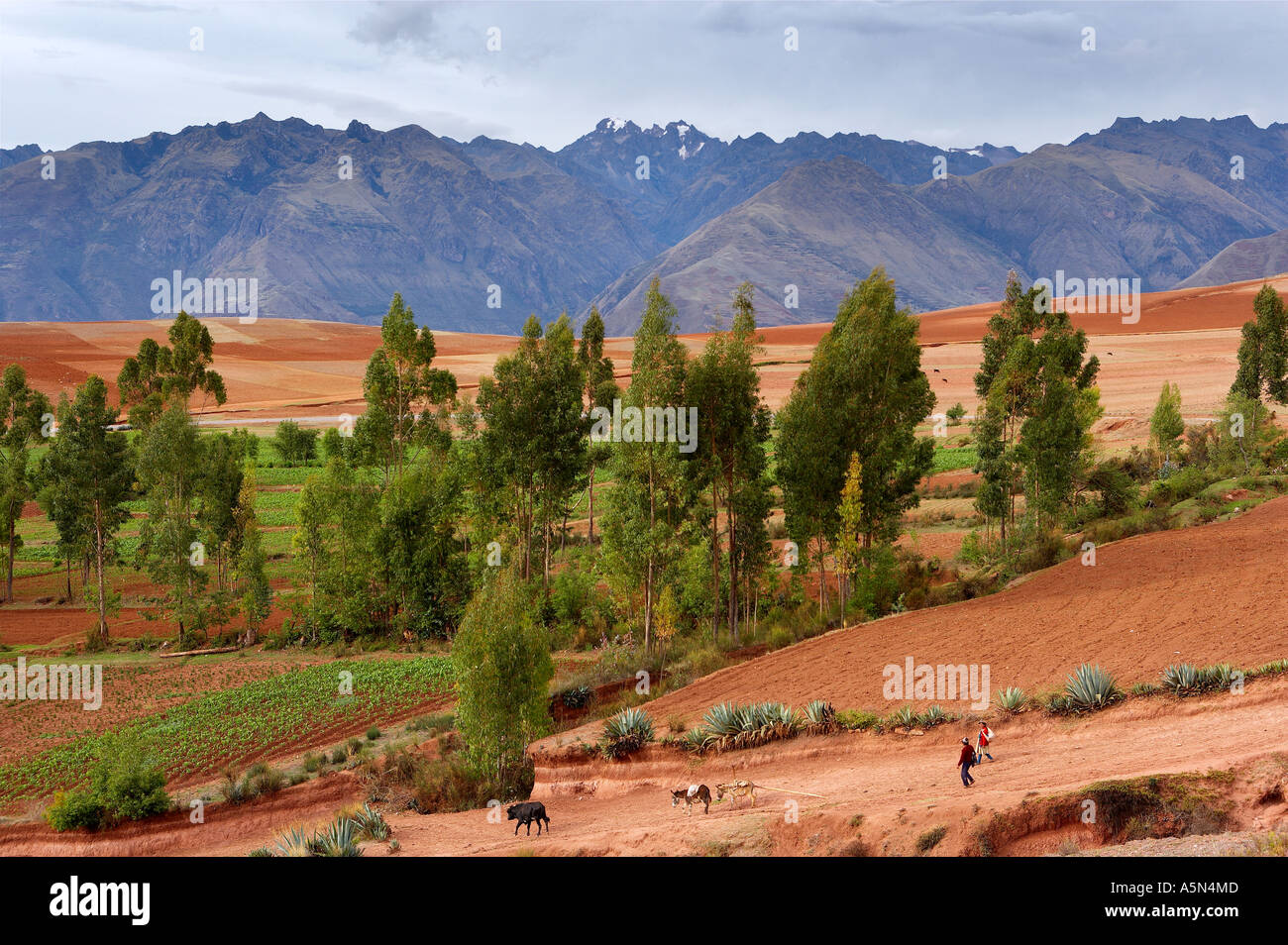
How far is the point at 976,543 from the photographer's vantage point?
4184 cm

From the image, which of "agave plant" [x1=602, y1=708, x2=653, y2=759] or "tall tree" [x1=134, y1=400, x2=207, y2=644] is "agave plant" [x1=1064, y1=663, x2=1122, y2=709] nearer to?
"agave plant" [x1=602, y1=708, x2=653, y2=759]

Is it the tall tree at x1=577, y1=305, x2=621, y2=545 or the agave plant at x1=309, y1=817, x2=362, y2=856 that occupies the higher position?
the tall tree at x1=577, y1=305, x2=621, y2=545

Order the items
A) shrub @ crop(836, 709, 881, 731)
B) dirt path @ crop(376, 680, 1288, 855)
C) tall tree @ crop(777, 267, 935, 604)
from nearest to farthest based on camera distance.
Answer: dirt path @ crop(376, 680, 1288, 855) → shrub @ crop(836, 709, 881, 731) → tall tree @ crop(777, 267, 935, 604)

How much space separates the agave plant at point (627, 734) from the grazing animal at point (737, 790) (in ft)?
17.2

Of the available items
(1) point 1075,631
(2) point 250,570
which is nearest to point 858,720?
(1) point 1075,631

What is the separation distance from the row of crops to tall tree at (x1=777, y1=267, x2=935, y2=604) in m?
16.0

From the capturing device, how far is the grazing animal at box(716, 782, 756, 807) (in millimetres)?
18881

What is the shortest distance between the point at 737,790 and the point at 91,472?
135 feet

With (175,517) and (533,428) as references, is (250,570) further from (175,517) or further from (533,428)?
(533,428)

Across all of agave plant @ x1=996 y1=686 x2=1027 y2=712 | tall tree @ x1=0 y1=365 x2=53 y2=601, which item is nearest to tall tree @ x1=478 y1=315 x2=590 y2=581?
agave plant @ x1=996 y1=686 x2=1027 y2=712

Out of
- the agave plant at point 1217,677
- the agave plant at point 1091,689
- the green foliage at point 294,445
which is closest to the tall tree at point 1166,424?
the agave plant at point 1217,677

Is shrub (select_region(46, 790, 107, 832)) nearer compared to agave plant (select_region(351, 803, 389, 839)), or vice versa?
agave plant (select_region(351, 803, 389, 839))

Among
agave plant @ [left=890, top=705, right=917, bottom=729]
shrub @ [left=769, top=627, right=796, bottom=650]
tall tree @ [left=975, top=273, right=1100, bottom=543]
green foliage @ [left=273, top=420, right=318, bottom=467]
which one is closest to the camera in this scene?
agave plant @ [left=890, top=705, right=917, bottom=729]

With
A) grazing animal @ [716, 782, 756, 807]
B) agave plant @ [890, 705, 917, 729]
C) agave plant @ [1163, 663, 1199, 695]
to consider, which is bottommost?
grazing animal @ [716, 782, 756, 807]
